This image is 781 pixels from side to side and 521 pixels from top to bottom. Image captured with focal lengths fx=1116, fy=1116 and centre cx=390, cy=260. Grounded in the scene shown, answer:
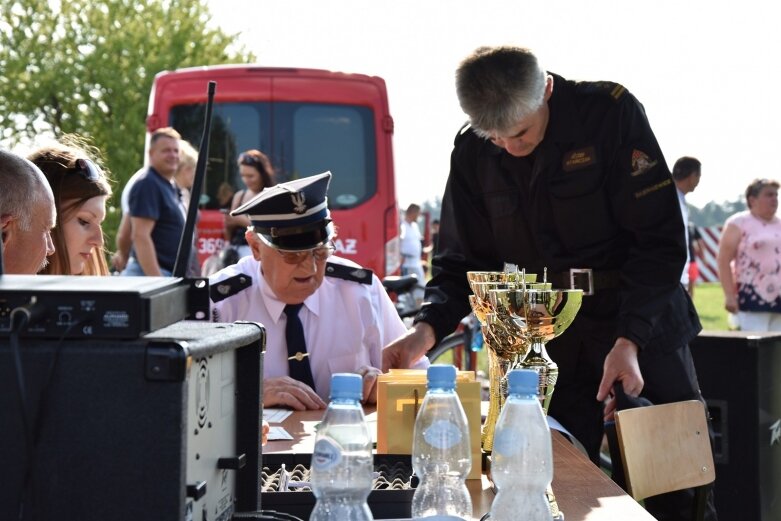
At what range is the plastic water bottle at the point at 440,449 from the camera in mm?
1639

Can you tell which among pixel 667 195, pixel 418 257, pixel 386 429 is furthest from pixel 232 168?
pixel 418 257

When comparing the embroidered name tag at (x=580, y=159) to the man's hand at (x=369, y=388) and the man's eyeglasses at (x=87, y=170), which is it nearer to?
the man's hand at (x=369, y=388)

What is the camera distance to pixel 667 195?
9.89 ft

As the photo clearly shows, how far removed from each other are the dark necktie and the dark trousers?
70cm

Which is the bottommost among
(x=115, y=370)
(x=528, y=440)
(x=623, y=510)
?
(x=623, y=510)

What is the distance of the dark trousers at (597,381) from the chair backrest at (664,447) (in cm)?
20

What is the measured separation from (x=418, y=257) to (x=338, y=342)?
39.3ft

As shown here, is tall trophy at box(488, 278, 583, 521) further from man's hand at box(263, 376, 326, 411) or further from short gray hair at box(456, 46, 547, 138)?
man's hand at box(263, 376, 326, 411)

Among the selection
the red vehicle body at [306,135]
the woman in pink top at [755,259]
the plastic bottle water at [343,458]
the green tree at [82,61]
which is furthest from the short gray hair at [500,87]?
the green tree at [82,61]

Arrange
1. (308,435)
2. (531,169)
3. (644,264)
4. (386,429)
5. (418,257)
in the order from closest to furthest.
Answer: (386,429), (308,435), (644,264), (531,169), (418,257)

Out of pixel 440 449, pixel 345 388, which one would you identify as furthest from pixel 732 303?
pixel 345 388

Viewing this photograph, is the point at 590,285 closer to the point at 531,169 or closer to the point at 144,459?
the point at 531,169

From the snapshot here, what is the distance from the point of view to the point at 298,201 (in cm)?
302

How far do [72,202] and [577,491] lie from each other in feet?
5.79
